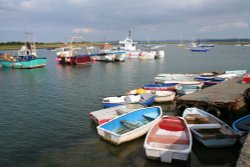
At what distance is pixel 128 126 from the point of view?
1387 cm

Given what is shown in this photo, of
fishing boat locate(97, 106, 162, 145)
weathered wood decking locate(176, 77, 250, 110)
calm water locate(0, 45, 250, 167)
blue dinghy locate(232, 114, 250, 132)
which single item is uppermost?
weathered wood decking locate(176, 77, 250, 110)

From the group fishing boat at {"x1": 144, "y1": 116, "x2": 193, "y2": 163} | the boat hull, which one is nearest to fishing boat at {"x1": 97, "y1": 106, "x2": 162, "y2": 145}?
fishing boat at {"x1": 144, "y1": 116, "x2": 193, "y2": 163}

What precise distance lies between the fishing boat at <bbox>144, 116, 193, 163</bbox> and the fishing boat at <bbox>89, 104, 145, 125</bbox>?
3428 mm

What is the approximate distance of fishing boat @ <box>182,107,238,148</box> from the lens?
1160cm

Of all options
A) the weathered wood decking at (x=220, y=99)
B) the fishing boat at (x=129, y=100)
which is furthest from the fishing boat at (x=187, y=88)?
the fishing boat at (x=129, y=100)

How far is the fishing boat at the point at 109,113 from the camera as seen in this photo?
49.9 feet

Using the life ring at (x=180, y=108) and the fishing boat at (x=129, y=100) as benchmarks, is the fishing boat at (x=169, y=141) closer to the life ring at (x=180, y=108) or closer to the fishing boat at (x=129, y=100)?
the life ring at (x=180, y=108)

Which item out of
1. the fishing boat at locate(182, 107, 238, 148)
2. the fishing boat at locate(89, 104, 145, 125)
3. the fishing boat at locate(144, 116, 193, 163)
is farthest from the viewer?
the fishing boat at locate(89, 104, 145, 125)

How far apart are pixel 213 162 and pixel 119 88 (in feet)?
62.0

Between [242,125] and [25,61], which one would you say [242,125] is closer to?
[242,125]

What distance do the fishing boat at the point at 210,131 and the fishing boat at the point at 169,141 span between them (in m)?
0.79

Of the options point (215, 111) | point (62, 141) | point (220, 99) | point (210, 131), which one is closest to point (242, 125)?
point (210, 131)

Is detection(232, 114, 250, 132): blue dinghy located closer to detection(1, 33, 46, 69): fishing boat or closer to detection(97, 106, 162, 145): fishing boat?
detection(97, 106, 162, 145): fishing boat

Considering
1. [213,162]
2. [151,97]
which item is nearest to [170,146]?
[213,162]
